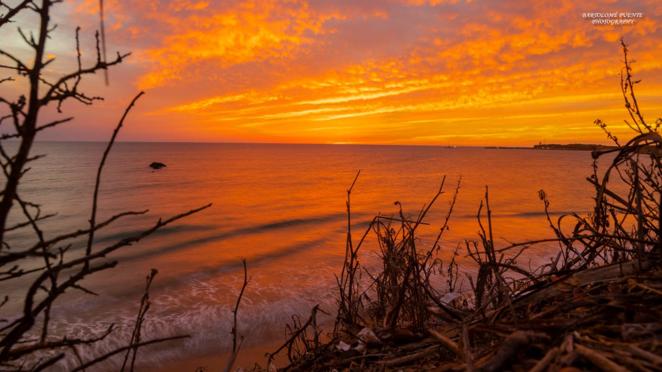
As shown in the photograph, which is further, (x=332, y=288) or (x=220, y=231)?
(x=220, y=231)

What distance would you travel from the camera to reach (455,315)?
2699 millimetres

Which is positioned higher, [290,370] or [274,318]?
[290,370]

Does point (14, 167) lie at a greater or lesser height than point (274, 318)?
greater

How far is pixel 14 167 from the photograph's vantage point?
142 cm

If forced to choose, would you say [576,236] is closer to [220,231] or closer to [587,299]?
[587,299]

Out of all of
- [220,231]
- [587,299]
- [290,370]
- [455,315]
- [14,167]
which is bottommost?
[220,231]

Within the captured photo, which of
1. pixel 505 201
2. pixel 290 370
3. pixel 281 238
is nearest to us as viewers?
pixel 290 370

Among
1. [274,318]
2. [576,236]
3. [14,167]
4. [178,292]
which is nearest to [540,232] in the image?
[274,318]

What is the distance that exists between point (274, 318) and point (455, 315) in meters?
6.88

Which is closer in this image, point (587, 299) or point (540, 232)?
point (587, 299)

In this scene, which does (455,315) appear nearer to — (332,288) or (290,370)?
(290,370)

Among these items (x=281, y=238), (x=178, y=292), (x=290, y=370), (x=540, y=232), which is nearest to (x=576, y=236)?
(x=290, y=370)

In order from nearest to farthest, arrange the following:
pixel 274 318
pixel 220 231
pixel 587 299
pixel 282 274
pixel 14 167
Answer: pixel 14 167, pixel 587 299, pixel 274 318, pixel 282 274, pixel 220 231

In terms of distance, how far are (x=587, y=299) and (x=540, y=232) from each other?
57.2 ft
